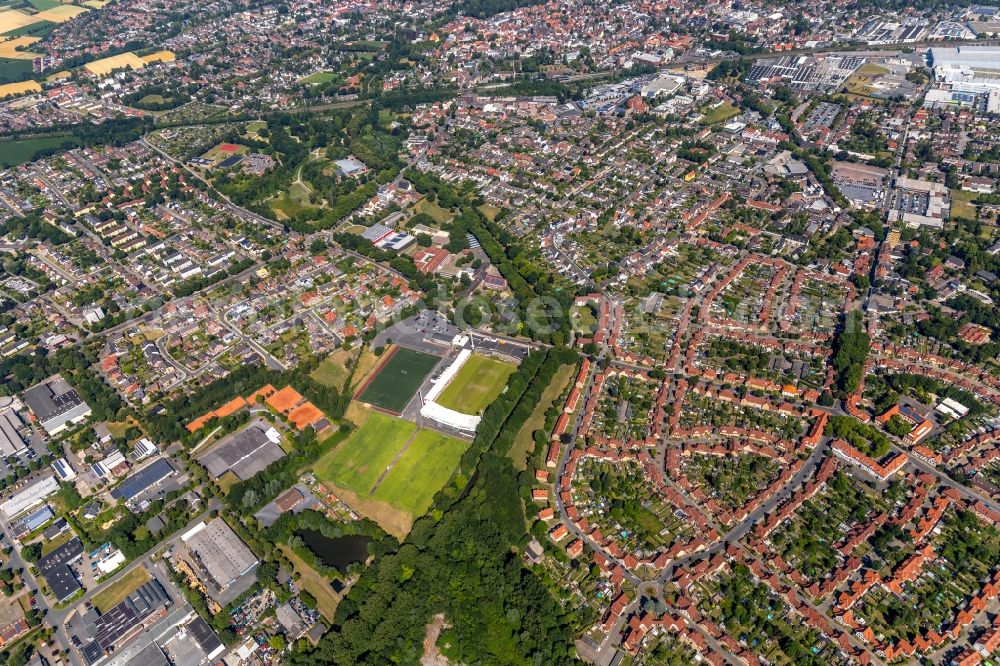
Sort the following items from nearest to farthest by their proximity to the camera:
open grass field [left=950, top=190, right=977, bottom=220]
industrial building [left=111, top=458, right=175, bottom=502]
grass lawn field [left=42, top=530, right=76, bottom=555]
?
grass lawn field [left=42, top=530, right=76, bottom=555]
industrial building [left=111, top=458, right=175, bottom=502]
open grass field [left=950, top=190, right=977, bottom=220]

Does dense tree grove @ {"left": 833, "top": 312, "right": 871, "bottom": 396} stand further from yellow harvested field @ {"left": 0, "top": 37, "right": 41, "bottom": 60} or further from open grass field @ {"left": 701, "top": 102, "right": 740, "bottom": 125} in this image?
yellow harvested field @ {"left": 0, "top": 37, "right": 41, "bottom": 60}

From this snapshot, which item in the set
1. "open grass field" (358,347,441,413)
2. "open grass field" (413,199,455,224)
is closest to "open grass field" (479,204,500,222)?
"open grass field" (413,199,455,224)

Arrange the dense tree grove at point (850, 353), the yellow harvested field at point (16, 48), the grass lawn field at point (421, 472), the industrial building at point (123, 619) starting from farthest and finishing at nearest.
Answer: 1. the yellow harvested field at point (16, 48)
2. the dense tree grove at point (850, 353)
3. the grass lawn field at point (421, 472)
4. the industrial building at point (123, 619)

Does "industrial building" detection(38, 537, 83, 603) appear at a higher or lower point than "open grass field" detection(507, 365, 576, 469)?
higher

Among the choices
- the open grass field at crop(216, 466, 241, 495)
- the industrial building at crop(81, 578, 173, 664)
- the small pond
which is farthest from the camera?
the open grass field at crop(216, 466, 241, 495)

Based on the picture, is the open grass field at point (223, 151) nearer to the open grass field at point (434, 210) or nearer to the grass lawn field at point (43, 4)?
the open grass field at point (434, 210)

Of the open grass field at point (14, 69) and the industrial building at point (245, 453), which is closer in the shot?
the industrial building at point (245, 453)

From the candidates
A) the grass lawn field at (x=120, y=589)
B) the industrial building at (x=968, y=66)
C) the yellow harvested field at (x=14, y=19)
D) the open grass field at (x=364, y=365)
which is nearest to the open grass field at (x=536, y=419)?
the open grass field at (x=364, y=365)
